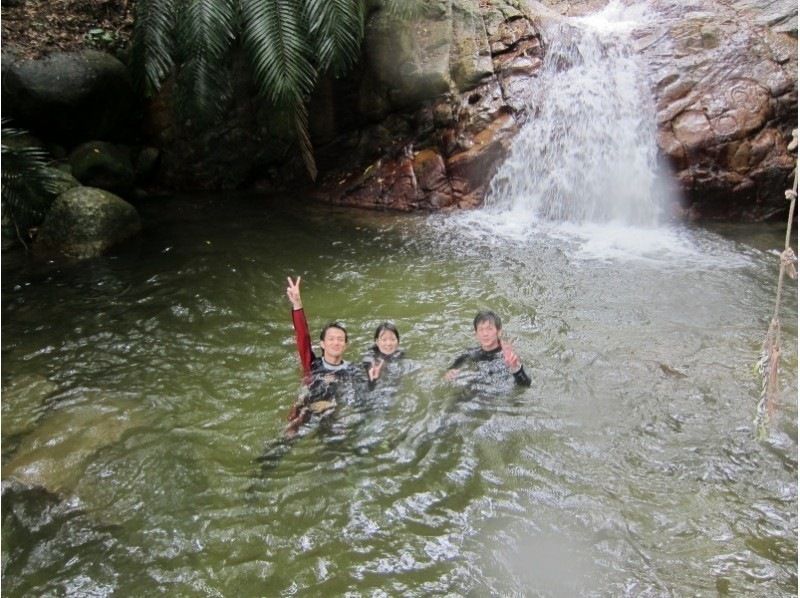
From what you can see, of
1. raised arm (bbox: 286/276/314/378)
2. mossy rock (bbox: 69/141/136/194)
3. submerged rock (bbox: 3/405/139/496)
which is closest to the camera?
submerged rock (bbox: 3/405/139/496)

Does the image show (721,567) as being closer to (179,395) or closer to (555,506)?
(555,506)

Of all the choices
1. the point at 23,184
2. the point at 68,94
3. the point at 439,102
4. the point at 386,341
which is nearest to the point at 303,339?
the point at 386,341

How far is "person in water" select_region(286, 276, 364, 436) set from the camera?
13.8 ft

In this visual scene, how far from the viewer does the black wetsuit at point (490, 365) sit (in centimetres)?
446

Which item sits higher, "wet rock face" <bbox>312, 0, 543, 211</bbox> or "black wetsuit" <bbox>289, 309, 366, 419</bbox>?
"wet rock face" <bbox>312, 0, 543, 211</bbox>

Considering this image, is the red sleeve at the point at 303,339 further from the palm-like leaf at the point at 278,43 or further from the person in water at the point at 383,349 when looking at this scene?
the palm-like leaf at the point at 278,43

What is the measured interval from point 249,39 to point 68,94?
2642 millimetres

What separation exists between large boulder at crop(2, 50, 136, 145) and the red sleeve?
633 centimetres

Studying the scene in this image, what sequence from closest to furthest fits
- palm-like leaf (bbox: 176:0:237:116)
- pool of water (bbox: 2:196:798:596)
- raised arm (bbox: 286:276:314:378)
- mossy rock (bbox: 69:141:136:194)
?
1. pool of water (bbox: 2:196:798:596)
2. raised arm (bbox: 286:276:314:378)
3. palm-like leaf (bbox: 176:0:237:116)
4. mossy rock (bbox: 69:141:136:194)

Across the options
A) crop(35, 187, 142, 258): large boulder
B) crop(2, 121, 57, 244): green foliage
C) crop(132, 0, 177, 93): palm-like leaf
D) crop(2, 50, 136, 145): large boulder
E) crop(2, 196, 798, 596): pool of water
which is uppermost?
crop(132, 0, 177, 93): palm-like leaf

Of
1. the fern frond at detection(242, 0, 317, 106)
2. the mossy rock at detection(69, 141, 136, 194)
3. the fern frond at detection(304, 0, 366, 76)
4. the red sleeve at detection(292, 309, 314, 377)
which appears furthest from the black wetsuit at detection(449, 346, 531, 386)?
the mossy rock at detection(69, 141, 136, 194)

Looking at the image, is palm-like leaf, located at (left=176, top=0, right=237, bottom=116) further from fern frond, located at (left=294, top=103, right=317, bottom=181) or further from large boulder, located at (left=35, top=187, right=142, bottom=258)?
large boulder, located at (left=35, top=187, right=142, bottom=258)

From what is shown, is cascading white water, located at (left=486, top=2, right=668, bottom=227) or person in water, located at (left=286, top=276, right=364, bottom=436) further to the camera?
cascading white water, located at (left=486, top=2, right=668, bottom=227)

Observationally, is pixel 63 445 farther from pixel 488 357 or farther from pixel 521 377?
pixel 521 377
